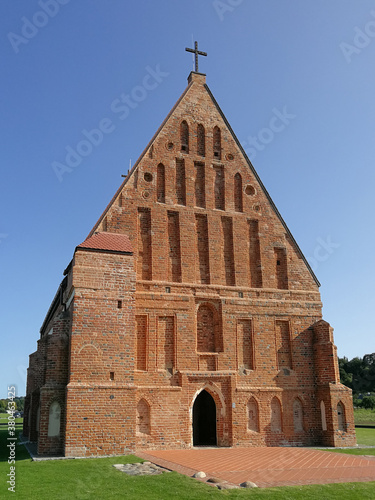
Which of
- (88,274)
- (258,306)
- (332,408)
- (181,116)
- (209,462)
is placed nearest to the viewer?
(209,462)

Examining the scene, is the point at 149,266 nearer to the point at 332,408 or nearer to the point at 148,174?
the point at 148,174

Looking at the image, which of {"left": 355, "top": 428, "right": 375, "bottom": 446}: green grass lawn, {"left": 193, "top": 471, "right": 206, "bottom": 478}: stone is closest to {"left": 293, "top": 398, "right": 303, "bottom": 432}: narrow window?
{"left": 355, "top": 428, "right": 375, "bottom": 446}: green grass lawn

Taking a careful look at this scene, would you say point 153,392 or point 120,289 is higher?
point 120,289

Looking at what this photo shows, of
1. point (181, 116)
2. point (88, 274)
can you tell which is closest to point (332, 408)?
point (88, 274)

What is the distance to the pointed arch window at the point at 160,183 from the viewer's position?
1950 cm

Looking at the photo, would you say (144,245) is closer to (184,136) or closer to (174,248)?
(174,248)

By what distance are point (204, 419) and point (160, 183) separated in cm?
1006

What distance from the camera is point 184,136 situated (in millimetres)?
20750

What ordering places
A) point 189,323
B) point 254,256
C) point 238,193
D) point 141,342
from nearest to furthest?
point 141,342 < point 189,323 < point 254,256 < point 238,193

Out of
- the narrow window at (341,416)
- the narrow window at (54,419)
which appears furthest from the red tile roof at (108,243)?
the narrow window at (341,416)

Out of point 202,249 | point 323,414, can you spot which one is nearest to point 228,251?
point 202,249

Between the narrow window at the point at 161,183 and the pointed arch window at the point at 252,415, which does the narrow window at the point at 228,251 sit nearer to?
the narrow window at the point at 161,183

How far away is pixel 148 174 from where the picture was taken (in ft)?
63.9

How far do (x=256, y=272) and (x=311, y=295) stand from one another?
8.68 ft
